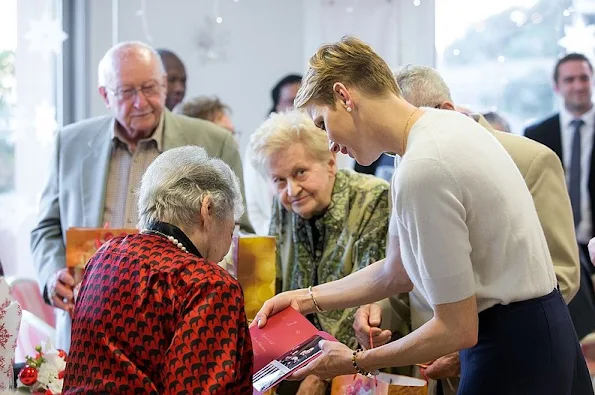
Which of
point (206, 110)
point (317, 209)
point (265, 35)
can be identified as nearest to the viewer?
point (317, 209)

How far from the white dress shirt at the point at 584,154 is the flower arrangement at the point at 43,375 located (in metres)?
3.53

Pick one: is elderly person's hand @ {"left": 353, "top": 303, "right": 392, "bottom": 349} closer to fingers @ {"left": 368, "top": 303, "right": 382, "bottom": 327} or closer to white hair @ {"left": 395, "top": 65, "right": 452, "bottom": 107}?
fingers @ {"left": 368, "top": 303, "right": 382, "bottom": 327}

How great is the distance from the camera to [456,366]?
95.7 inches

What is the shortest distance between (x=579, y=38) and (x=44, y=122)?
11.8 ft

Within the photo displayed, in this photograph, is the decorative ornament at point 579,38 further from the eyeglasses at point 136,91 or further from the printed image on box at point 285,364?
the printed image on box at point 285,364

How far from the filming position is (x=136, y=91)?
3.33 m

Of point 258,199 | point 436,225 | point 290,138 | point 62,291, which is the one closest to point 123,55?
point 290,138

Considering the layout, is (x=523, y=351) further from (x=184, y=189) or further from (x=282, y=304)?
(x=184, y=189)

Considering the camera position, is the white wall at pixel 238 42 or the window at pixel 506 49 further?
the window at pixel 506 49

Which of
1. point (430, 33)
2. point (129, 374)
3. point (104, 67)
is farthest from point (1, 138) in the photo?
point (129, 374)

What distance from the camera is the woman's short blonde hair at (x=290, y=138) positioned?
2924mm

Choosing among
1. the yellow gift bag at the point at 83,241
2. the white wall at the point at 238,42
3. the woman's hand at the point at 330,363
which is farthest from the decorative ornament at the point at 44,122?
the woman's hand at the point at 330,363

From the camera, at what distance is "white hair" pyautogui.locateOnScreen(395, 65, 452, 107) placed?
8.46 ft

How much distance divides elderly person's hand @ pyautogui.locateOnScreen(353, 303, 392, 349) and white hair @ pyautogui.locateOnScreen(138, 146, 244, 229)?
752 mm
